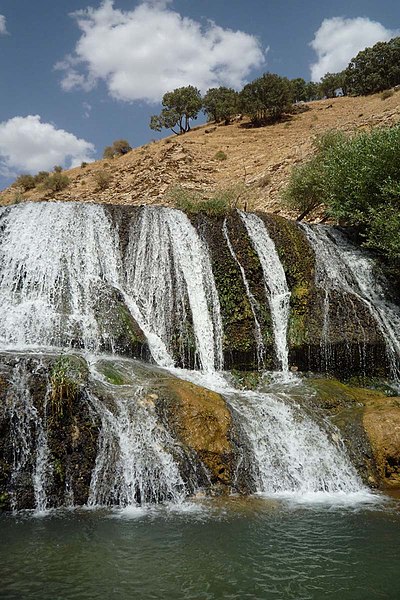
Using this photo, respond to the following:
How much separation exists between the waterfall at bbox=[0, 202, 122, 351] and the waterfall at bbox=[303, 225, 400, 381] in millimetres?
7013

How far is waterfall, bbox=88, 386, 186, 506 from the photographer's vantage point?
7.76 m

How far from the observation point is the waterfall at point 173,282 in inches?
547

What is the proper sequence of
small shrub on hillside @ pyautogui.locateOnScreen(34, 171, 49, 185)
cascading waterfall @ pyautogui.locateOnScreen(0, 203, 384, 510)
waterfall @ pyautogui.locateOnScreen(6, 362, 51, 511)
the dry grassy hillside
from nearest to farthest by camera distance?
waterfall @ pyautogui.locateOnScreen(6, 362, 51, 511) < cascading waterfall @ pyautogui.locateOnScreen(0, 203, 384, 510) < the dry grassy hillside < small shrub on hillside @ pyautogui.locateOnScreen(34, 171, 49, 185)

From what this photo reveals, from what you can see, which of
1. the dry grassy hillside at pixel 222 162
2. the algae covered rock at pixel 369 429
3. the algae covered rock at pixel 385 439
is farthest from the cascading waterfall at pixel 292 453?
the dry grassy hillside at pixel 222 162

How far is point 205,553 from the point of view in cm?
582

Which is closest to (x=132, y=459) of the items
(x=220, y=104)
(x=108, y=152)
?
(x=108, y=152)

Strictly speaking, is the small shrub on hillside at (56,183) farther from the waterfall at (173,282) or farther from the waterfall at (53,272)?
the waterfall at (173,282)

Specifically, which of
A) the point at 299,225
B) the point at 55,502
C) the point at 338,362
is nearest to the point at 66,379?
the point at 55,502

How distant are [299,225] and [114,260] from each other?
701 centimetres

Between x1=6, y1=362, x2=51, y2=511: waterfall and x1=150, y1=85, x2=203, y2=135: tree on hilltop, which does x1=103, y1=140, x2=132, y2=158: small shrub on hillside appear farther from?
x1=6, y1=362, x2=51, y2=511: waterfall

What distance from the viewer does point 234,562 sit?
561 centimetres

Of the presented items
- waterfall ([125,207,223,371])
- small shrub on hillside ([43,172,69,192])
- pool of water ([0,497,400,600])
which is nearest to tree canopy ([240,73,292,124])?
small shrub on hillside ([43,172,69,192])

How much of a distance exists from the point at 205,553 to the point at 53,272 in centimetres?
1034

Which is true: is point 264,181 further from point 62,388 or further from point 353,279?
point 62,388
